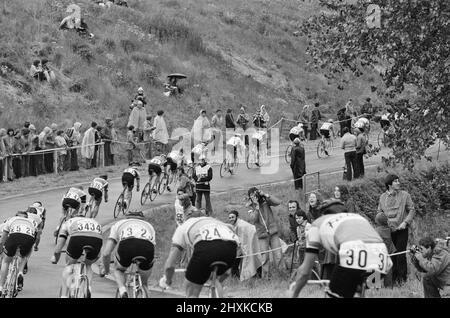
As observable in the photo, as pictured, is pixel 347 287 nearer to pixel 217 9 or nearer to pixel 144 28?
pixel 144 28

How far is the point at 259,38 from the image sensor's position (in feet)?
187

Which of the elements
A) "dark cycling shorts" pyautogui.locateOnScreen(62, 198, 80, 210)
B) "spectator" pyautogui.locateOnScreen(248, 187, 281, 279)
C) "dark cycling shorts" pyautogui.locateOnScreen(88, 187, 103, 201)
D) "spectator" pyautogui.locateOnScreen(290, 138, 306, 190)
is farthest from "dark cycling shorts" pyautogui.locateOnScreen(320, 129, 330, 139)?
"dark cycling shorts" pyautogui.locateOnScreen(62, 198, 80, 210)

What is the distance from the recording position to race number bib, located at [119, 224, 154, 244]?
12.9 meters

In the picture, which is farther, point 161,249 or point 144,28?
point 144,28

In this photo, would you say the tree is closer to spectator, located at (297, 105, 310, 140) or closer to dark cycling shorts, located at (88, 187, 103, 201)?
dark cycling shorts, located at (88, 187, 103, 201)

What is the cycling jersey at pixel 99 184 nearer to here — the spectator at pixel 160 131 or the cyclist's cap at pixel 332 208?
the spectator at pixel 160 131

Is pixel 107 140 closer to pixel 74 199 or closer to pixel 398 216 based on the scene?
pixel 74 199

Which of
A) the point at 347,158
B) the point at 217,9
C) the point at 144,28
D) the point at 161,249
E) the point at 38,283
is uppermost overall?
the point at 217,9

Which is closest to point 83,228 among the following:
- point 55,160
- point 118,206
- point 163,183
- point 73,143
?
point 118,206

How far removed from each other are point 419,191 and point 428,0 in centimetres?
1211

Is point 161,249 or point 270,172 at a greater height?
point 270,172

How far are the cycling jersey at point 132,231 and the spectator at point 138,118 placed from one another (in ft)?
67.1

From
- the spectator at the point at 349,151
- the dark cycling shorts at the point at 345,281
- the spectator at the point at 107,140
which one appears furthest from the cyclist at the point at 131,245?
the spectator at the point at 107,140

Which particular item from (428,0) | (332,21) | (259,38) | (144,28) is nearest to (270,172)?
(332,21)
